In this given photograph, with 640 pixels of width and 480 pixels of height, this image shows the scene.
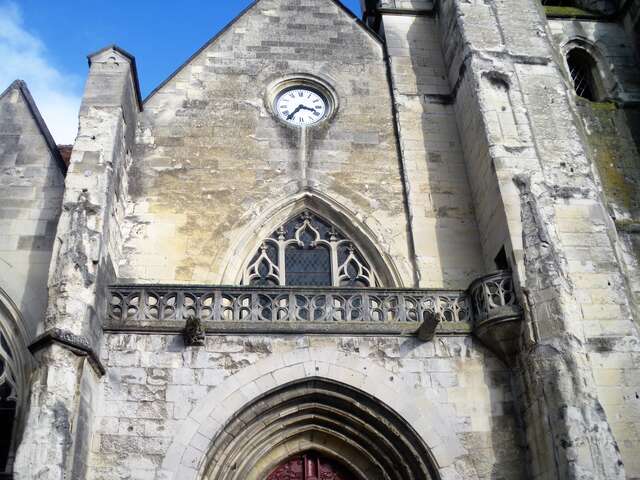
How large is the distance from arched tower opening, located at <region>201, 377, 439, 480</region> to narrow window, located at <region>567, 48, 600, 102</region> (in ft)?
25.0

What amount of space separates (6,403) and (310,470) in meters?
3.61

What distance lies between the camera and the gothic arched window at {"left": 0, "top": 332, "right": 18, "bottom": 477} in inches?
317

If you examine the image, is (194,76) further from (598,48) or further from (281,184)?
(598,48)

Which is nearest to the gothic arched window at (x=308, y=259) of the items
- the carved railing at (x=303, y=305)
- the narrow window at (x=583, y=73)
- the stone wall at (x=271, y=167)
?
the stone wall at (x=271, y=167)

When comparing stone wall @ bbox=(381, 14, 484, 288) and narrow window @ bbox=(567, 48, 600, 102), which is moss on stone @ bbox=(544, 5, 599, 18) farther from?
stone wall @ bbox=(381, 14, 484, 288)

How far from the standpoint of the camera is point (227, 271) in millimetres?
9516

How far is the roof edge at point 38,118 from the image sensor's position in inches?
379

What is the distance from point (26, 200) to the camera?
9.32m

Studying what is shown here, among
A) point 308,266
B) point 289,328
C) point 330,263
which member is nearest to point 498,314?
point 289,328

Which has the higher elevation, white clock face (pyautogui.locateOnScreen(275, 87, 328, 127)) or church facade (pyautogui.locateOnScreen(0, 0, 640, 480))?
white clock face (pyautogui.locateOnScreen(275, 87, 328, 127))

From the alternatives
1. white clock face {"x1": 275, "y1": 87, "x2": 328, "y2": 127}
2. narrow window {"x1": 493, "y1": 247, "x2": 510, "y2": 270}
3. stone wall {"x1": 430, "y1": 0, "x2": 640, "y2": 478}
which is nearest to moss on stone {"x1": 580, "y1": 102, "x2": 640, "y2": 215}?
stone wall {"x1": 430, "y1": 0, "x2": 640, "y2": 478}

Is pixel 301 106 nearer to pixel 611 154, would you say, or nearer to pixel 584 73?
pixel 611 154

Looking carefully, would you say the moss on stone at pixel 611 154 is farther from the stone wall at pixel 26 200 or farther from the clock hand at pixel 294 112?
the stone wall at pixel 26 200

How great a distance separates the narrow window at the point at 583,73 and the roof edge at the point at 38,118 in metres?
8.70
